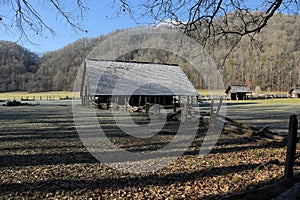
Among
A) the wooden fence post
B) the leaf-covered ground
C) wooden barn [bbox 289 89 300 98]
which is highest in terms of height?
wooden barn [bbox 289 89 300 98]

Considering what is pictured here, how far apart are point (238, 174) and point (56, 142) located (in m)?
7.53

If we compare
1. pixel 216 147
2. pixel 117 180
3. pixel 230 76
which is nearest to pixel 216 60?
pixel 216 147

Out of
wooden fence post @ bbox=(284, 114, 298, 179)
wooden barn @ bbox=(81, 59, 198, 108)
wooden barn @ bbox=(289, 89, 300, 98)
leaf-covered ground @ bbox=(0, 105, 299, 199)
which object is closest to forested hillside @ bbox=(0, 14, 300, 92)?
wooden barn @ bbox=(81, 59, 198, 108)

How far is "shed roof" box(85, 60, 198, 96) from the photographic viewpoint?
28.8m

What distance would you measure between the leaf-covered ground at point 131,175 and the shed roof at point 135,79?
19.8 m

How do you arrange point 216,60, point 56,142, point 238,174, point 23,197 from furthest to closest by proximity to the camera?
point 56,142
point 216,60
point 238,174
point 23,197

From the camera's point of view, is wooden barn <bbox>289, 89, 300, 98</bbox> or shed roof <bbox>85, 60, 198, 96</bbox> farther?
wooden barn <bbox>289, 89, 300, 98</bbox>

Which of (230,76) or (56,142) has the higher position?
(230,76)

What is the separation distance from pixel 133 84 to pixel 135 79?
61.6 inches

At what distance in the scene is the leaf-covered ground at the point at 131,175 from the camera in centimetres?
496

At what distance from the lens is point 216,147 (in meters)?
9.31

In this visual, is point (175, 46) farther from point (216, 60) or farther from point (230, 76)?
point (230, 76)

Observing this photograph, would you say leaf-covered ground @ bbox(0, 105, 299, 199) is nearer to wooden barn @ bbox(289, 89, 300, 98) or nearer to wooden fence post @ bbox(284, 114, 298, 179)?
wooden fence post @ bbox(284, 114, 298, 179)

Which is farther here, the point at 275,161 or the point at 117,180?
the point at 275,161
